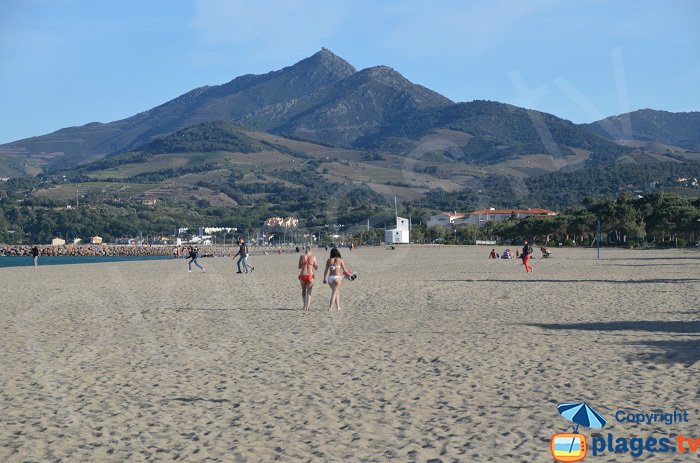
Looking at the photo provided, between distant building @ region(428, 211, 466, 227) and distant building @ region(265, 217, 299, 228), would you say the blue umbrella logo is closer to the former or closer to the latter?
distant building @ region(428, 211, 466, 227)

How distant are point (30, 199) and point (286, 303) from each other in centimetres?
15939

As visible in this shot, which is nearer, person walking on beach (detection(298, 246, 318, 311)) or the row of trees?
person walking on beach (detection(298, 246, 318, 311))

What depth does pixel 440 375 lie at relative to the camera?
795cm

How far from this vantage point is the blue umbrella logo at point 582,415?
5906 millimetres

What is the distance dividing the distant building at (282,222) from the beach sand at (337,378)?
122 meters

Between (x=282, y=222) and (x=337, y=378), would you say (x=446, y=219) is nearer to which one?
(x=282, y=222)

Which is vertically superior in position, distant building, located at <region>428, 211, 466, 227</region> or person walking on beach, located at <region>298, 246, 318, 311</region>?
distant building, located at <region>428, 211, 466, 227</region>

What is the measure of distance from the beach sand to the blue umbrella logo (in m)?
0.08

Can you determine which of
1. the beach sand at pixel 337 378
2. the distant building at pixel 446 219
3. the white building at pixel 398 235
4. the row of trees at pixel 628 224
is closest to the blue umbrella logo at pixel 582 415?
the beach sand at pixel 337 378

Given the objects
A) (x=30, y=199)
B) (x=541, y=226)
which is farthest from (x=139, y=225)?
(x=541, y=226)

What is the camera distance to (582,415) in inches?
239

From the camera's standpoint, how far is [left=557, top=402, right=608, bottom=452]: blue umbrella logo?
5906mm

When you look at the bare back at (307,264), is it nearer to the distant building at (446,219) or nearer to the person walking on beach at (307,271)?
the person walking on beach at (307,271)

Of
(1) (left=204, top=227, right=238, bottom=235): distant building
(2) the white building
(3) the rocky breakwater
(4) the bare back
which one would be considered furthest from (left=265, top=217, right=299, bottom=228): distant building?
(4) the bare back
